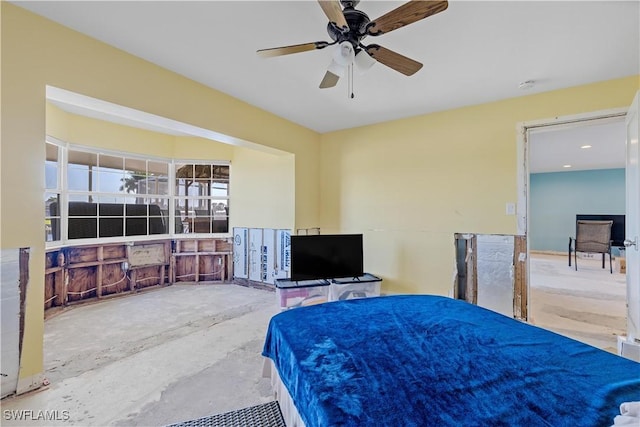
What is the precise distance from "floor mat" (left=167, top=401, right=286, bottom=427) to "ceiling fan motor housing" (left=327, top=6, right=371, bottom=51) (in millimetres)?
2357

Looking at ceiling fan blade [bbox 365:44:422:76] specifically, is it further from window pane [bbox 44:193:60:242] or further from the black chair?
the black chair

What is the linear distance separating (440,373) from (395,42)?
223cm

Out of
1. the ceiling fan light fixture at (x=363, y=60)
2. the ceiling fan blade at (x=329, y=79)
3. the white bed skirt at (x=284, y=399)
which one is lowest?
the white bed skirt at (x=284, y=399)

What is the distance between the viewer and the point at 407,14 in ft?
4.76

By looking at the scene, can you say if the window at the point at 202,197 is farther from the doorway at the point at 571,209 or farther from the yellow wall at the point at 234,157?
the doorway at the point at 571,209

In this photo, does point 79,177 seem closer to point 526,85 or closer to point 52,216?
point 52,216

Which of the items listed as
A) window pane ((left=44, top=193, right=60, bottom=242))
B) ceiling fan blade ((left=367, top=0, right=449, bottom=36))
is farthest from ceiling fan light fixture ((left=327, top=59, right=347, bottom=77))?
window pane ((left=44, top=193, right=60, bottom=242))

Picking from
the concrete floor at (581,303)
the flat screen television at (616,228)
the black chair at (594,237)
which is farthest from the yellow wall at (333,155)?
the flat screen television at (616,228)

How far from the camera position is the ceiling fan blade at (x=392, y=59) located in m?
1.76

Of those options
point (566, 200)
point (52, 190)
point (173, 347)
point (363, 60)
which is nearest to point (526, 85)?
point (363, 60)

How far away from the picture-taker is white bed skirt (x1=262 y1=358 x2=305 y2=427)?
1.33 m

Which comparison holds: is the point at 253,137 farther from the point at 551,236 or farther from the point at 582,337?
the point at 551,236

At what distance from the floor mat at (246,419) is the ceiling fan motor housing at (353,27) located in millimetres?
2357

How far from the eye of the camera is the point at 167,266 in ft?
15.8
